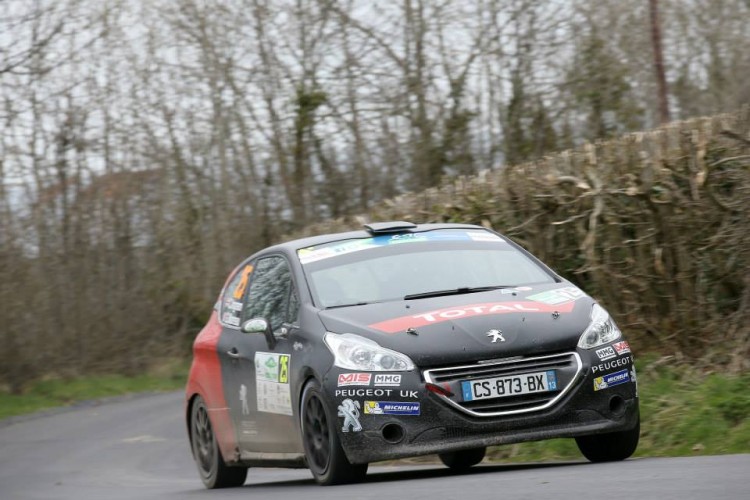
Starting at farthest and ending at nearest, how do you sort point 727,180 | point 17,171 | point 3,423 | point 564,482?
point 17,171
point 3,423
point 727,180
point 564,482

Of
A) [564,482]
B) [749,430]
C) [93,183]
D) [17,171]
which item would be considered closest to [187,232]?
[93,183]

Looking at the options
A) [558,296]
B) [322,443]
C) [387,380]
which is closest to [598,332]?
[558,296]

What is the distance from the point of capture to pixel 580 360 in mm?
7750

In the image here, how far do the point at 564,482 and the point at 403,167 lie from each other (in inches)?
955

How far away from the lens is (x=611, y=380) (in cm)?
786

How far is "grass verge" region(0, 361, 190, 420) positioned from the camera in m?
21.7

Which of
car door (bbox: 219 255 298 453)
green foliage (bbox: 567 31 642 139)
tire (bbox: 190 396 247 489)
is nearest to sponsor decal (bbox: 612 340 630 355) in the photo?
car door (bbox: 219 255 298 453)

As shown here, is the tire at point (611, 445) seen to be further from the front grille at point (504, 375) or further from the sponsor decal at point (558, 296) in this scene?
the sponsor decal at point (558, 296)

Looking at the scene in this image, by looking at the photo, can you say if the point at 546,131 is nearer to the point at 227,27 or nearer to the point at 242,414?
the point at 227,27

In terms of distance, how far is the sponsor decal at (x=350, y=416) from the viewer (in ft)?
24.9

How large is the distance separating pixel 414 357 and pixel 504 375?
0.48 metres

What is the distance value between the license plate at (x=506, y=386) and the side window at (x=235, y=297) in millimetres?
2616

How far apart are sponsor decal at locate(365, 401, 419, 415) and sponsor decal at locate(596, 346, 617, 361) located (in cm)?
Result: 109

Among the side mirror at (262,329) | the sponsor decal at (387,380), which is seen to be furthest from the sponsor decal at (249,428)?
the sponsor decal at (387,380)
